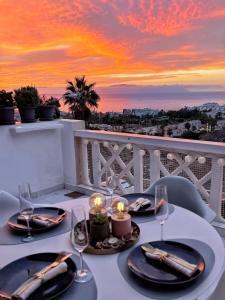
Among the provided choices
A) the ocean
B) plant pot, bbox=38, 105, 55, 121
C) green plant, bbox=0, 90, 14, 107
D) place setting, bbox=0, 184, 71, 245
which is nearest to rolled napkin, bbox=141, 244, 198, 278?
place setting, bbox=0, 184, 71, 245

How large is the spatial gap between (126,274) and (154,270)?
103mm

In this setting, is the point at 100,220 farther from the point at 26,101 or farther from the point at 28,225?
the point at 26,101

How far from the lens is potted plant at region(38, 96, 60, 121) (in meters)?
3.79

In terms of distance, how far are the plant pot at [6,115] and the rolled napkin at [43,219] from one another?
2166 millimetres

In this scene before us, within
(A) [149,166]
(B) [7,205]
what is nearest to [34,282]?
(B) [7,205]

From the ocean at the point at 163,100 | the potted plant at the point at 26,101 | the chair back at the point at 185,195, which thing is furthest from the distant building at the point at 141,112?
the chair back at the point at 185,195

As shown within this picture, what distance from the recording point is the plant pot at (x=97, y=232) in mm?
1193

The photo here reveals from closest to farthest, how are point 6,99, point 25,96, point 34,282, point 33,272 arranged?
point 34,282, point 33,272, point 6,99, point 25,96

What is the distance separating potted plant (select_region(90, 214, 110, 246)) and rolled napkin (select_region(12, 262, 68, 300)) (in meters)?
0.20

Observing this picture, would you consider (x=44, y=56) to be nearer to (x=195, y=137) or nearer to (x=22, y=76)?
(x=22, y=76)

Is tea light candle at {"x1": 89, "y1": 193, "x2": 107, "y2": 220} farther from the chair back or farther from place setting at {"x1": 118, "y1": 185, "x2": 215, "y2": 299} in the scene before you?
the chair back

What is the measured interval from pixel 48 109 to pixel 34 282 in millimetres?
3112

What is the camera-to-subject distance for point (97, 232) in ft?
3.93

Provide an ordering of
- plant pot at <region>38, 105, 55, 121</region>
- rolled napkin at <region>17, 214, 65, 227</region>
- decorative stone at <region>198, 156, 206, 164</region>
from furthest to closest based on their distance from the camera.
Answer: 1. plant pot at <region>38, 105, 55, 121</region>
2. decorative stone at <region>198, 156, 206, 164</region>
3. rolled napkin at <region>17, 214, 65, 227</region>
